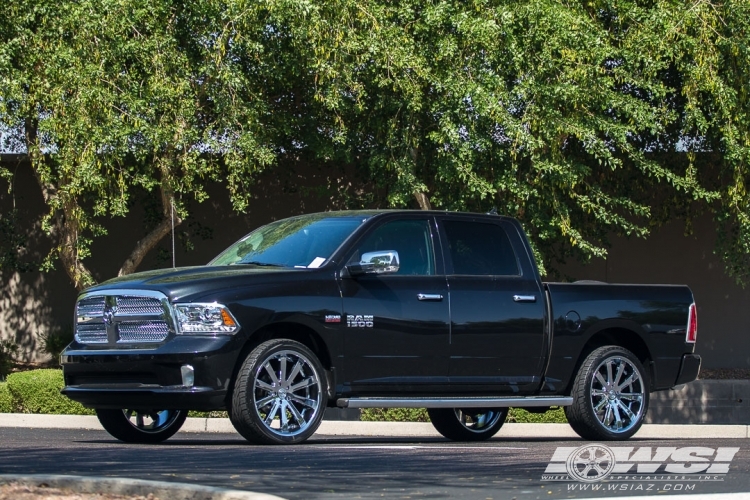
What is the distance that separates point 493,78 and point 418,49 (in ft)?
4.73

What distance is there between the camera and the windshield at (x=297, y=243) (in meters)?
11.0

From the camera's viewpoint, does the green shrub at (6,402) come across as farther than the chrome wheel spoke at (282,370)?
Yes

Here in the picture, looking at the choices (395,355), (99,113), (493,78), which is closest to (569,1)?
(493,78)

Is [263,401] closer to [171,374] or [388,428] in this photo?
[171,374]

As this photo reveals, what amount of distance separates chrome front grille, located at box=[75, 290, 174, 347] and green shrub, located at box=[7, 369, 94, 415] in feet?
24.8

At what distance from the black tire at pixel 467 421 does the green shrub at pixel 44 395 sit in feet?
22.1

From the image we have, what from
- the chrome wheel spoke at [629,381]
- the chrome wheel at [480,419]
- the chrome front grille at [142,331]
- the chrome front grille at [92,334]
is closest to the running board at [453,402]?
the chrome wheel spoke at [629,381]

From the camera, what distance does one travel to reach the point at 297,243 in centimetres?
1129

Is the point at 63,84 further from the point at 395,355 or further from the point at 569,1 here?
the point at 395,355

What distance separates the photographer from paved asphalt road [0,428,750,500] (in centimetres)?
705

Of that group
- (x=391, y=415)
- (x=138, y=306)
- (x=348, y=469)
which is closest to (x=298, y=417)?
(x=138, y=306)

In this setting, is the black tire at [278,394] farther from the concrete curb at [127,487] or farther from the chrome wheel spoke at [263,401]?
the concrete curb at [127,487]

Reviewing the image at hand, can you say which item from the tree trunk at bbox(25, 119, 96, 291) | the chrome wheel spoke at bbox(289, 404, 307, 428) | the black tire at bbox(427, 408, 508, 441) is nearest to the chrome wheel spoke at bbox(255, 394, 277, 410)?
the chrome wheel spoke at bbox(289, 404, 307, 428)

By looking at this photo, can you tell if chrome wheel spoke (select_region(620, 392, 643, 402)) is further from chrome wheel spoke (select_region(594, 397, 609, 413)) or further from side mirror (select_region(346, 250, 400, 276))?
side mirror (select_region(346, 250, 400, 276))
